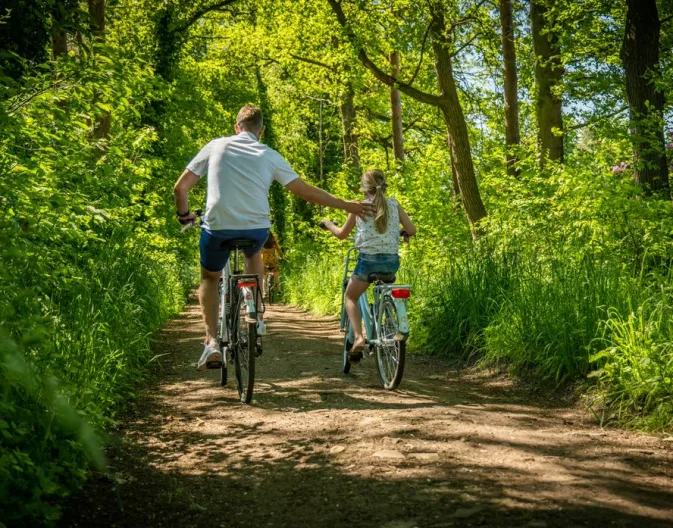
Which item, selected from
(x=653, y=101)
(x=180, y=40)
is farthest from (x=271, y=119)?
(x=653, y=101)

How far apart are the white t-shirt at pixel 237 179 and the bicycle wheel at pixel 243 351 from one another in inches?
32.8

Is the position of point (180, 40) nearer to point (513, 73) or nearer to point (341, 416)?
point (513, 73)

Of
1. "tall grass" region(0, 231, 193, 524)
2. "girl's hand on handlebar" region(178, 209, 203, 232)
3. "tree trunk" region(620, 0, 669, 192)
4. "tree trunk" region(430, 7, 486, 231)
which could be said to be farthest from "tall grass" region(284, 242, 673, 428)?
"tree trunk" region(430, 7, 486, 231)

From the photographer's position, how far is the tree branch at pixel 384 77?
15211mm

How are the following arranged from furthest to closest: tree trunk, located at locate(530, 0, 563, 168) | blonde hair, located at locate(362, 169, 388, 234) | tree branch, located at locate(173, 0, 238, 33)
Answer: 1. tree branch, located at locate(173, 0, 238, 33)
2. tree trunk, located at locate(530, 0, 563, 168)
3. blonde hair, located at locate(362, 169, 388, 234)

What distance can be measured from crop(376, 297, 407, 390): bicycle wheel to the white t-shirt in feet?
5.19

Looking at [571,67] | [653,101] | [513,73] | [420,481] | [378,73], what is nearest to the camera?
[420,481]

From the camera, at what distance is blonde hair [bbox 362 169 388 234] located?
291 inches

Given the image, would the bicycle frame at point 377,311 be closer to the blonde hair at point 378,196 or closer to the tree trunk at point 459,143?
the blonde hair at point 378,196

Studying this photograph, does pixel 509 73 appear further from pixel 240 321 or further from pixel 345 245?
pixel 240 321

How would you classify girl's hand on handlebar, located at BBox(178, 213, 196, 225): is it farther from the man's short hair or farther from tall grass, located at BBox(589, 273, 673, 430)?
tall grass, located at BBox(589, 273, 673, 430)

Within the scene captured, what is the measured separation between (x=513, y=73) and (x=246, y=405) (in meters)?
13.0

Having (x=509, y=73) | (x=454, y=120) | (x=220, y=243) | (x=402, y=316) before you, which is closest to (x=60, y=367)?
(x=220, y=243)

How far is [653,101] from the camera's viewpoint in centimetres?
1017
